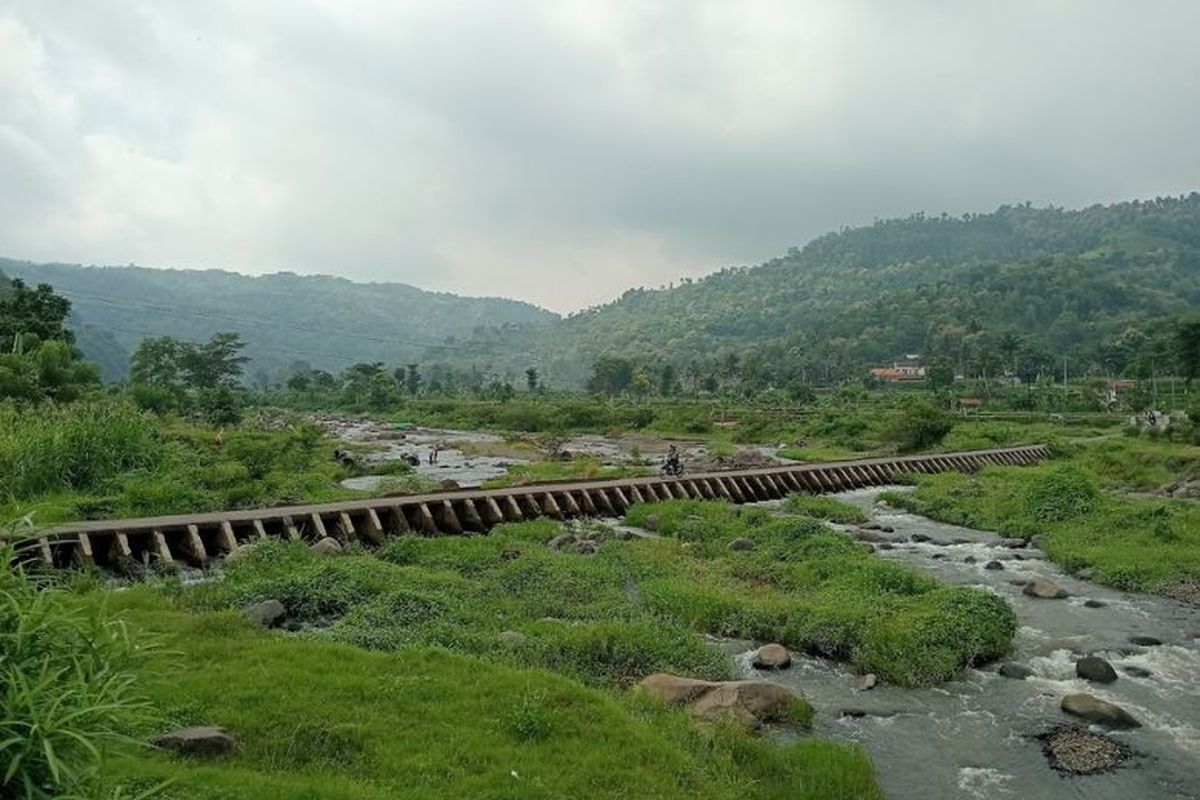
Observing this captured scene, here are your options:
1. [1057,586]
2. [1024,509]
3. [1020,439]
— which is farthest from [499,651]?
[1020,439]

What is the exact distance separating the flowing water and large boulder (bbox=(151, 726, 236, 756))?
10103mm

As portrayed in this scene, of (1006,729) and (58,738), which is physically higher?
(58,738)

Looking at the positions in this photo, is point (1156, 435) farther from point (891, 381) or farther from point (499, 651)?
point (891, 381)

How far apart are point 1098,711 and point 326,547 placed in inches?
849

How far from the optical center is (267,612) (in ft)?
63.2

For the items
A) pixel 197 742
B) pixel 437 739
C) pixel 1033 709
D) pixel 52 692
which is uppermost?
pixel 52 692

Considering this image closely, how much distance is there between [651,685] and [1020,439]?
271ft

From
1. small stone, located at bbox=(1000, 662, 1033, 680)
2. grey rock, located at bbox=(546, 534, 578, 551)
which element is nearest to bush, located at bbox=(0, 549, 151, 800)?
small stone, located at bbox=(1000, 662, 1033, 680)

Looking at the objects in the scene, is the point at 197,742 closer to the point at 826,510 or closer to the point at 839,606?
the point at 839,606

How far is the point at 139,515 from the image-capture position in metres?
31.5

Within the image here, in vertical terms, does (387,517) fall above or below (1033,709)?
above

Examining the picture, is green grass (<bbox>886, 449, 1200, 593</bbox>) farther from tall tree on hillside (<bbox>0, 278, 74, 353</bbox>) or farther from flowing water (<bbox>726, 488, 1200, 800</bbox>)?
tall tree on hillside (<bbox>0, 278, 74, 353</bbox>)

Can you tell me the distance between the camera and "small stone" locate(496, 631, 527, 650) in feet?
58.8

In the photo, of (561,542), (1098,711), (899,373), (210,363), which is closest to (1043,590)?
→ (1098,711)
